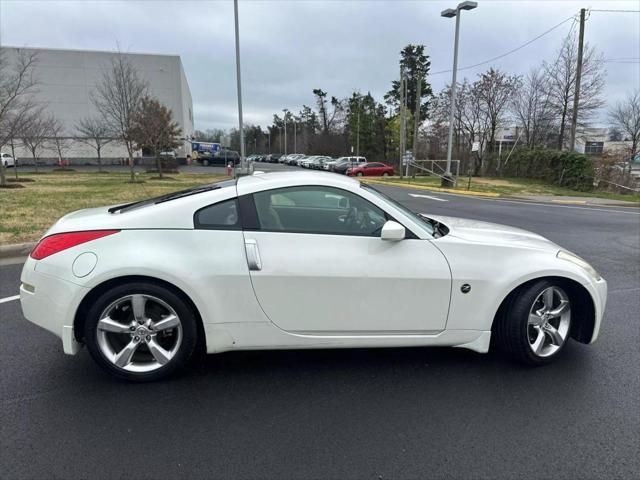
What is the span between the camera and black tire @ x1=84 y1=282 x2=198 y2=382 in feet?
9.37

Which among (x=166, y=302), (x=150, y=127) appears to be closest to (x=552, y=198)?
(x=166, y=302)

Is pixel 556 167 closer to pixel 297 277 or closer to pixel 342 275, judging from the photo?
pixel 342 275

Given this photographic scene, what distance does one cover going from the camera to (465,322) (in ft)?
10.2

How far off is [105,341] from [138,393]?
16.5 inches

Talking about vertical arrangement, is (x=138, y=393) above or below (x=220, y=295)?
below

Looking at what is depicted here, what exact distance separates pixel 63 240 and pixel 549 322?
359 cm

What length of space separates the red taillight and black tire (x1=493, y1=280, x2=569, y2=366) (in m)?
2.84

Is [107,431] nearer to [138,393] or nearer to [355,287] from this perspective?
[138,393]

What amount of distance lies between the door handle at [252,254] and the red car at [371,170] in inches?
1374

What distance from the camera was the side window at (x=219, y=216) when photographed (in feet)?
9.84

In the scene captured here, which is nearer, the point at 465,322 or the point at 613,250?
the point at 465,322

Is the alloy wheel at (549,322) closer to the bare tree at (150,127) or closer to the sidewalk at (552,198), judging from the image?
the sidewalk at (552,198)

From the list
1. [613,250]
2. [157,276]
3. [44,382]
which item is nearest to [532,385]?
[157,276]

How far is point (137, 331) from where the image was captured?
292 centimetres
